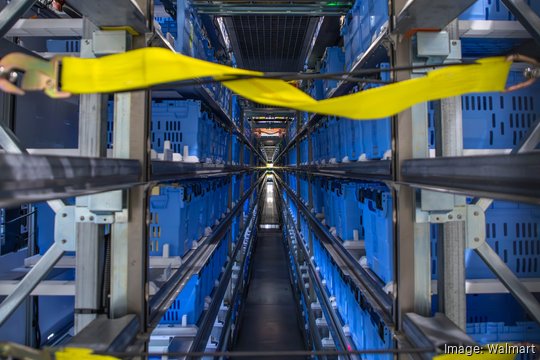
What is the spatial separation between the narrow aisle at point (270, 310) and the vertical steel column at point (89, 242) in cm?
363

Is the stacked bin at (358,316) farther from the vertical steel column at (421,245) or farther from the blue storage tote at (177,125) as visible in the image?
the blue storage tote at (177,125)

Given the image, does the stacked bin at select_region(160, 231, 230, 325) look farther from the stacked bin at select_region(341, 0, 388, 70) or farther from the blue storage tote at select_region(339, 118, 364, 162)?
the stacked bin at select_region(341, 0, 388, 70)

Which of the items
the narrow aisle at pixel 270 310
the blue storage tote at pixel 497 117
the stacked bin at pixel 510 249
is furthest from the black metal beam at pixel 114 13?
the narrow aisle at pixel 270 310

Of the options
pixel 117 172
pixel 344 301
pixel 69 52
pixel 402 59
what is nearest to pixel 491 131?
pixel 402 59

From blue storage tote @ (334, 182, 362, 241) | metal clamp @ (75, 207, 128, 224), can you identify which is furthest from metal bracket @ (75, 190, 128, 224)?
blue storage tote @ (334, 182, 362, 241)

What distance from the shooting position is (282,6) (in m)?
2.62

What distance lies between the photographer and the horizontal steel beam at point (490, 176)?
1.81 ft

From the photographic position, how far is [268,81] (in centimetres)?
78

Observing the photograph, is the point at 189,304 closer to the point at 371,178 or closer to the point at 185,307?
the point at 185,307

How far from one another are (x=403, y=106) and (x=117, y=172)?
895 millimetres

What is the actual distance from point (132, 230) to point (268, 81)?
85cm

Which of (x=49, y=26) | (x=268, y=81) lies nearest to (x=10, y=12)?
(x=49, y=26)

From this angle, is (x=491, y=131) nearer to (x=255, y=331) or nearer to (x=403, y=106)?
(x=403, y=106)

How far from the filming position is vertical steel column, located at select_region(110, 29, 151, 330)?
1.21 meters
